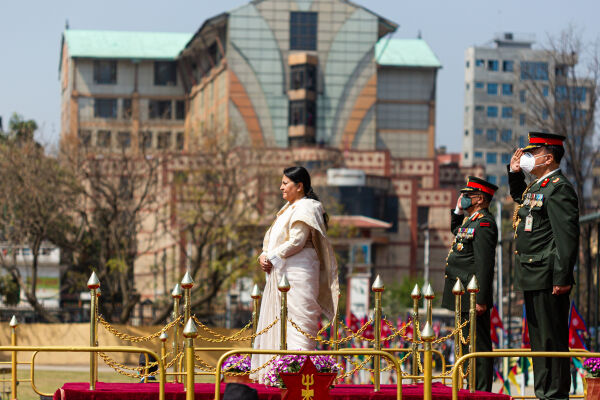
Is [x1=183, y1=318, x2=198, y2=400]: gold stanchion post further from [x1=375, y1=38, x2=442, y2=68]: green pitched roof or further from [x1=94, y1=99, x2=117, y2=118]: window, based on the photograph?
[x1=94, y1=99, x2=117, y2=118]: window

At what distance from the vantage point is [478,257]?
11.2 meters

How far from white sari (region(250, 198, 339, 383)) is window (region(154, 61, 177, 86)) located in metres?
78.2

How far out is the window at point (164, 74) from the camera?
8775 cm

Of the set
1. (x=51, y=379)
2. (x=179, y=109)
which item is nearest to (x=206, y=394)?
(x=51, y=379)

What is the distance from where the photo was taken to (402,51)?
3250 inches

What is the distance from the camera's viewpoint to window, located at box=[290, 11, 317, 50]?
A: 74062 mm

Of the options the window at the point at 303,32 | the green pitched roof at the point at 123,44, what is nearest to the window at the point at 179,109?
the green pitched roof at the point at 123,44

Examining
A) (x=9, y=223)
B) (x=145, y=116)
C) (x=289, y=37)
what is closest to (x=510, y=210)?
(x=289, y=37)

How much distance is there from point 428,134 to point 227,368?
70903 mm

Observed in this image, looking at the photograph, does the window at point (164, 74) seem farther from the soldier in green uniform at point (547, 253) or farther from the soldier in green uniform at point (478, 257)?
the soldier in green uniform at point (547, 253)

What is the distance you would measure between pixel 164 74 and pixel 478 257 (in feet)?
258

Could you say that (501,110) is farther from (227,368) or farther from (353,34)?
(227,368)

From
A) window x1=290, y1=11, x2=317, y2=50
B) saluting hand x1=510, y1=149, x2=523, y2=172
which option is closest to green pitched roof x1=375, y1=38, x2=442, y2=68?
window x1=290, y1=11, x2=317, y2=50

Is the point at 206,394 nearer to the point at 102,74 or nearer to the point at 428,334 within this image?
the point at 428,334
